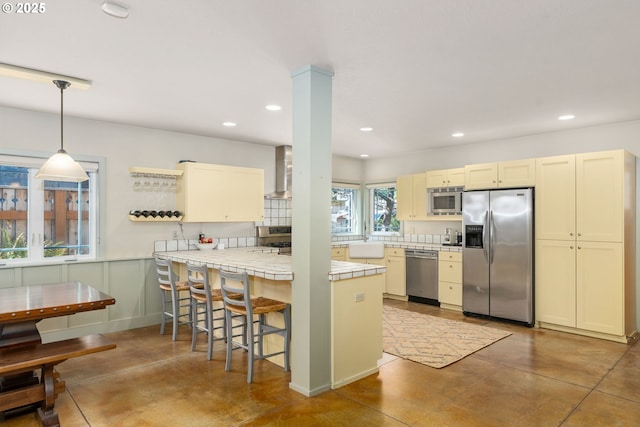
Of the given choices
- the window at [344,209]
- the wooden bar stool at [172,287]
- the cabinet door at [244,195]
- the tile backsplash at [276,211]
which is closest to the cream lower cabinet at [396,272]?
the window at [344,209]

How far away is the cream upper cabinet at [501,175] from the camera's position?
505 cm

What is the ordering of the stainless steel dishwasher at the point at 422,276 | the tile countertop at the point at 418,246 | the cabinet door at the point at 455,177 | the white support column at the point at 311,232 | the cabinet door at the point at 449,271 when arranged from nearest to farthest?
1. the white support column at the point at 311,232
2. the cabinet door at the point at 449,271
3. the tile countertop at the point at 418,246
4. the cabinet door at the point at 455,177
5. the stainless steel dishwasher at the point at 422,276

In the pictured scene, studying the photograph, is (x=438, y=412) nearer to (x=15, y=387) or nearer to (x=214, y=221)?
(x=15, y=387)

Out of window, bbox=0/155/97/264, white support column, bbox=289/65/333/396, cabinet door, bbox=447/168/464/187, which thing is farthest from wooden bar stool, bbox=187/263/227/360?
cabinet door, bbox=447/168/464/187

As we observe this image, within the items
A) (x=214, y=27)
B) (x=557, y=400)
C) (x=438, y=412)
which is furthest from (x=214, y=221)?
(x=557, y=400)

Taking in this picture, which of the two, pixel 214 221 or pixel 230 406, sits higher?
pixel 214 221

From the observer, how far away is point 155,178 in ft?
17.0

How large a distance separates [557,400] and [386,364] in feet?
4.52

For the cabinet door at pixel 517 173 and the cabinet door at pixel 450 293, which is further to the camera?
the cabinet door at pixel 450 293

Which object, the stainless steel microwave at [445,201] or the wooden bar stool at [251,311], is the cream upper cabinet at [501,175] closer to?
the stainless steel microwave at [445,201]

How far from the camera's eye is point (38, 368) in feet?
8.88

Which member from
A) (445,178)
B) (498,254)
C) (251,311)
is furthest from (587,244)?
(251,311)

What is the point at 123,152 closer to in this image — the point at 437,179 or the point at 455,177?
the point at 437,179

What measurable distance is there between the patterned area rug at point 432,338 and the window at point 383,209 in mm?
2300
